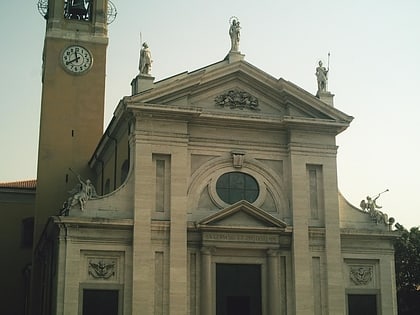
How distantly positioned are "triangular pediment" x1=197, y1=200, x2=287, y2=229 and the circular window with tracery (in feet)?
2.83

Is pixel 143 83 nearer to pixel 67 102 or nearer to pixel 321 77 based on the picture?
pixel 321 77

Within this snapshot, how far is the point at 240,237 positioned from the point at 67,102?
15.3 meters

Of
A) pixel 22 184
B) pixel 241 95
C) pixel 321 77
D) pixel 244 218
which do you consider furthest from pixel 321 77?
pixel 22 184

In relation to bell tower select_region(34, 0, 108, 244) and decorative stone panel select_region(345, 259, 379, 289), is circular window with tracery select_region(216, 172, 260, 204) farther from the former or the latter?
bell tower select_region(34, 0, 108, 244)

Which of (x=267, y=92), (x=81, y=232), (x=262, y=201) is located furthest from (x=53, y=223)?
(x=267, y=92)

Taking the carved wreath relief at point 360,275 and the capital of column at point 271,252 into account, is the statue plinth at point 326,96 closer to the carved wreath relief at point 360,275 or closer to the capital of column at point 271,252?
the capital of column at point 271,252

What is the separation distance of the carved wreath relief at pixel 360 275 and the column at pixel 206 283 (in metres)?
6.50

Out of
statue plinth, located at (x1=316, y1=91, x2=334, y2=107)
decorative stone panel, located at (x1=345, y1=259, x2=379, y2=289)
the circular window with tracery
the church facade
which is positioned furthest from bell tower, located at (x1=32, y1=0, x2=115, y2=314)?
decorative stone panel, located at (x1=345, y1=259, x2=379, y2=289)

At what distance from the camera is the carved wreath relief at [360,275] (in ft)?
103

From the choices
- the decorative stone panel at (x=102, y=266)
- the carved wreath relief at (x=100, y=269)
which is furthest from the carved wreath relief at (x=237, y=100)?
the carved wreath relief at (x=100, y=269)

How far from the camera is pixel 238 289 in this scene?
29.9 meters

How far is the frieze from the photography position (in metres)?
29.5

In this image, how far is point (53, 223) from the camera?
2847 centimetres

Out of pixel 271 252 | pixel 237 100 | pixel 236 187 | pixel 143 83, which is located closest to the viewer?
pixel 271 252
